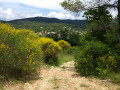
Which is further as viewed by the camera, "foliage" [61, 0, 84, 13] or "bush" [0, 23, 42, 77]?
"foliage" [61, 0, 84, 13]

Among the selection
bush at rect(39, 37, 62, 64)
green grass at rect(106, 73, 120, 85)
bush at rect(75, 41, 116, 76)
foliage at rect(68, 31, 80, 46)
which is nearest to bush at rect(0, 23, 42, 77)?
bush at rect(75, 41, 116, 76)

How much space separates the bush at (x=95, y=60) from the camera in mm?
5902

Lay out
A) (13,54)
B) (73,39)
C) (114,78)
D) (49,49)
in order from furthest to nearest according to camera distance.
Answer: (73,39) → (49,49) → (114,78) → (13,54)

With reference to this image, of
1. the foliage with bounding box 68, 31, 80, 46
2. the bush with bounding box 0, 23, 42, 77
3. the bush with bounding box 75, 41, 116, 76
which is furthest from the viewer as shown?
the foliage with bounding box 68, 31, 80, 46

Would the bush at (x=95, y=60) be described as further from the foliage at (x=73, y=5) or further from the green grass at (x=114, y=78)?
the foliage at (x=73, y=5)

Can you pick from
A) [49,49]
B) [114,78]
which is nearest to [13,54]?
[114,78]

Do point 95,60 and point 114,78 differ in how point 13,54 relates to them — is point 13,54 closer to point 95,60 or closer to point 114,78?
point 95,60

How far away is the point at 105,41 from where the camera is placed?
7238mm

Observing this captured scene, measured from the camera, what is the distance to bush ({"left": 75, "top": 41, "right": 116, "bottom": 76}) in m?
5.90

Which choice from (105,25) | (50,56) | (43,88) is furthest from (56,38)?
(43,88)

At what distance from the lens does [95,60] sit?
21.1ft

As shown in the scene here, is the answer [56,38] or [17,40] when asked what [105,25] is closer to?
[17,40]

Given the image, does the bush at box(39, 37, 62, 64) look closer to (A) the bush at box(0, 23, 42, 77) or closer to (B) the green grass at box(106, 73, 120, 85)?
(A) the bush at box(0, 23, 42, 77)

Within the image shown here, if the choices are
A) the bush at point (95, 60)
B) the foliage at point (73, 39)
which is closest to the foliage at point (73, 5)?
the bush at point (95, 60)
